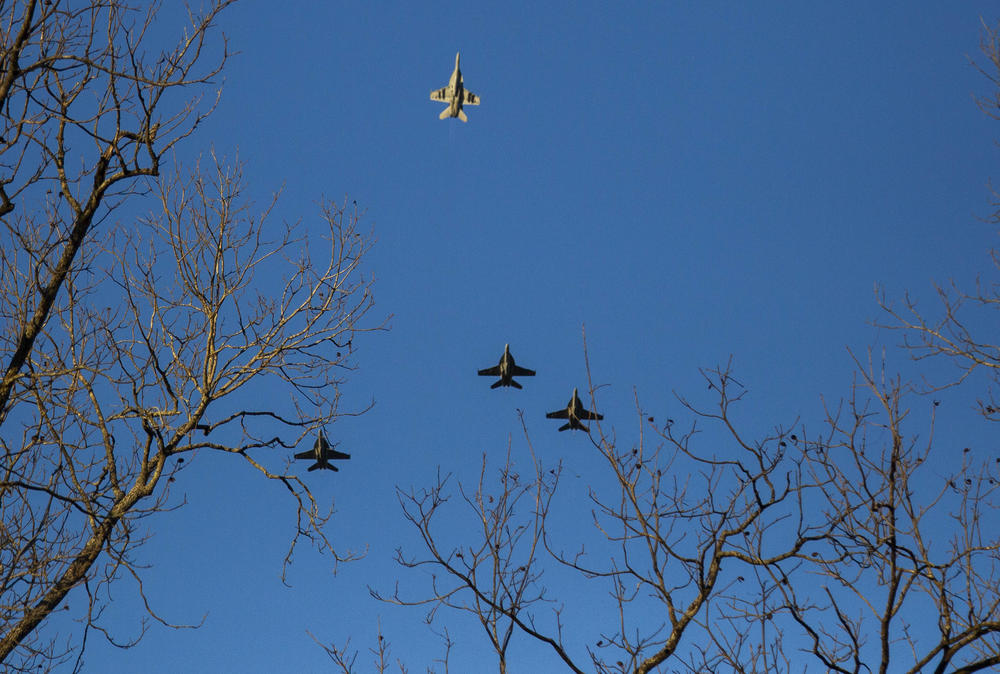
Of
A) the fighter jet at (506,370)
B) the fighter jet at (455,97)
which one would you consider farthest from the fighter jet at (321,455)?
the fighter jet at (455,97)

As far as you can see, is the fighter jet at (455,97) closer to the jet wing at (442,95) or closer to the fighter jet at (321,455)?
the jet wing at (442,95)

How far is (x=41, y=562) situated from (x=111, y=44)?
3.39m

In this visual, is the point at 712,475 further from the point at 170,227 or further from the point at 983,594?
the point at 170,227

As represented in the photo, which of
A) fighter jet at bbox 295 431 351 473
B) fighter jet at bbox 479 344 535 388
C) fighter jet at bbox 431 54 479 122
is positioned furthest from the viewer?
fighter jet at bbox 431 54 479 122

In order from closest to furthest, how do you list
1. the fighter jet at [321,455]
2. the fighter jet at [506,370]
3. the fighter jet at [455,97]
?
the fighter jet at [321,455]
the fighter jet at [506,370]
the fighter jet at [455,97]

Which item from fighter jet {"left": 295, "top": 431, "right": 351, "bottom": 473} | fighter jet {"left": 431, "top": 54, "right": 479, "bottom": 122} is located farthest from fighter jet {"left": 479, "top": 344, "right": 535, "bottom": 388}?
fighter jet {"left": 431, "top": 54, "right": 479, "bottom": 122}

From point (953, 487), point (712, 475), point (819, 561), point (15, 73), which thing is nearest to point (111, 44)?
point (15, 73)

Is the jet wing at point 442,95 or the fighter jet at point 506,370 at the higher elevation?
the jet wing at point 442,95

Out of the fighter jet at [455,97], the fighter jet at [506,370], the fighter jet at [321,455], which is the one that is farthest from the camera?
the fighter jet at [455,97]

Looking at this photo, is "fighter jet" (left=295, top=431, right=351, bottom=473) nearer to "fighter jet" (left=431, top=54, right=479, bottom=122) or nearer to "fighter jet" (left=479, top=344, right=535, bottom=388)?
"fighter jet" (left=479, top=344, right=535, bottom=388)

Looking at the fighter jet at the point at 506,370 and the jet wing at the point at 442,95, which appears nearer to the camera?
the fighter jet at the point at 506,370

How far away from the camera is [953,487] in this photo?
6.22m

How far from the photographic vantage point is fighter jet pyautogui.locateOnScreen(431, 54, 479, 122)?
4197 cm

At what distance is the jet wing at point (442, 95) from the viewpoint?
4284 cm
